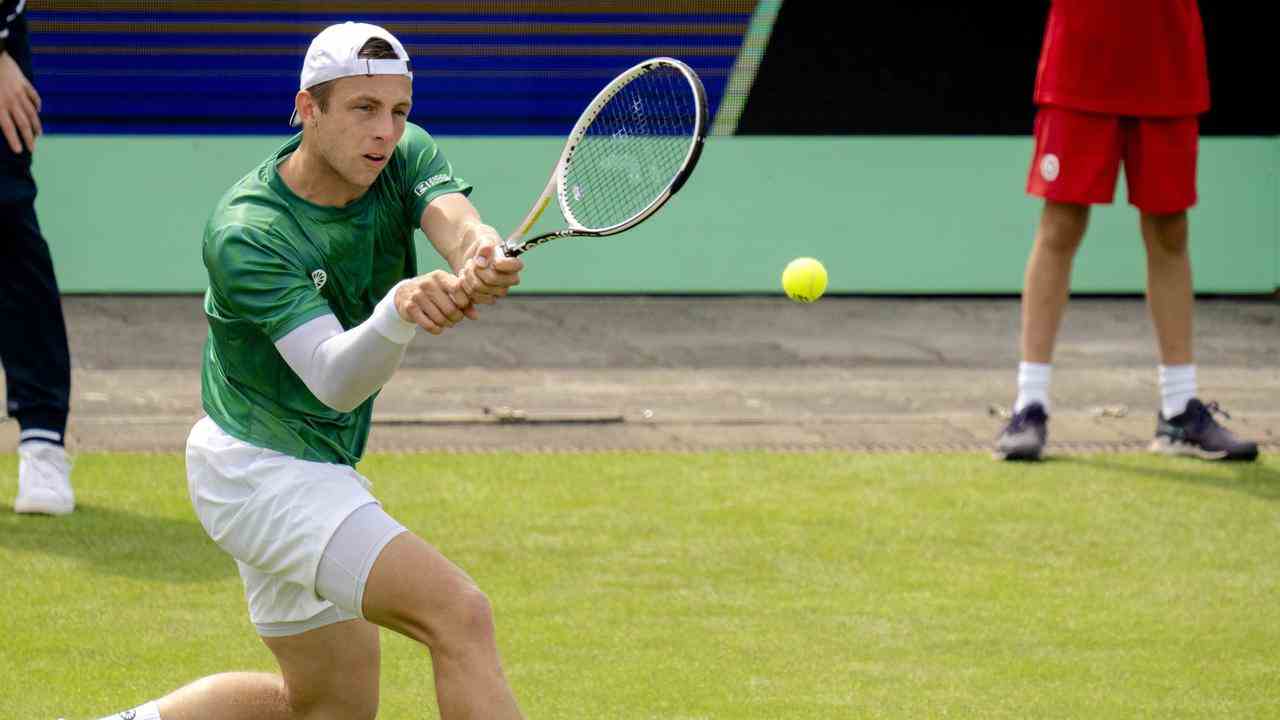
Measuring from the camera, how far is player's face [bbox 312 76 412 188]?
384 centimetres

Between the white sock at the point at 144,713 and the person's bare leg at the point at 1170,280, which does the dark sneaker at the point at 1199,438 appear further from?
the white sock at the point at 144,713

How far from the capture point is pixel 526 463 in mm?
7402

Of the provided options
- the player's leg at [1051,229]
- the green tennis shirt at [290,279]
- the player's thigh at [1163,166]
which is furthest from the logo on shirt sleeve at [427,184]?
the player's thigh at [1163,166]

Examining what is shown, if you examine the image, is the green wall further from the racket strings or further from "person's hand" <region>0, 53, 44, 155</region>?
the racket strings

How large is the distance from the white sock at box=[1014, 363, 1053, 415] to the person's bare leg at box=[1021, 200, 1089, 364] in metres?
0.03

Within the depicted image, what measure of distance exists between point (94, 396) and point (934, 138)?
16.1 feet

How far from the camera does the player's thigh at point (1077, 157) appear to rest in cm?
738

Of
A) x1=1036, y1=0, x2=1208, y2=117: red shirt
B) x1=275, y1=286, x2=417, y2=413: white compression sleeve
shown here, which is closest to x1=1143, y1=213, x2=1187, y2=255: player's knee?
x1=1036, y1=0, x2=1208, y2=117: red shirt

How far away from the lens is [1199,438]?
24.7ft

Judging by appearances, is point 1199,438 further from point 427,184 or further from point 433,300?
point 433,300

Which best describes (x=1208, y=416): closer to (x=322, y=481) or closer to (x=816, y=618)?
(x=816, y=618)

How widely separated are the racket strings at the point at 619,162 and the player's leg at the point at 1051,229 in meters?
3.36

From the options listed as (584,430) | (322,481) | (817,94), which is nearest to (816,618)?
(322,481)

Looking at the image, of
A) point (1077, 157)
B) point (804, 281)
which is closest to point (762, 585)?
point (804, 281)
